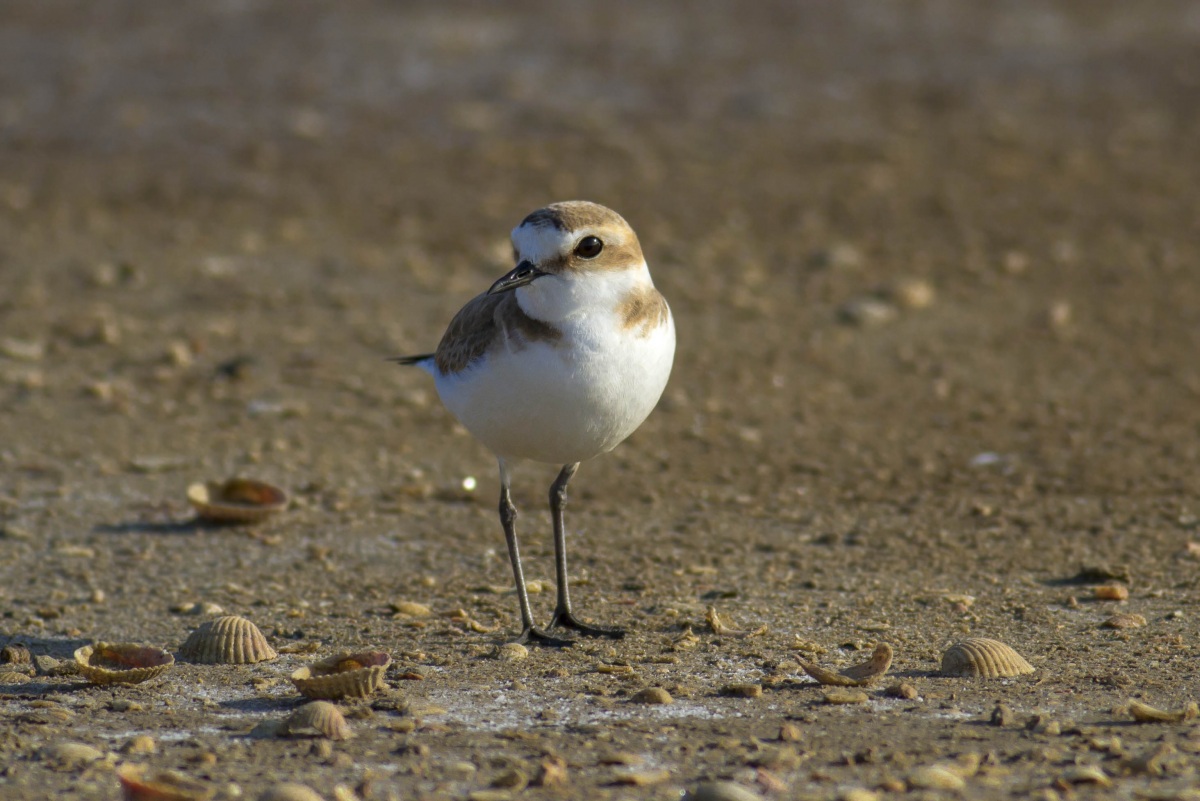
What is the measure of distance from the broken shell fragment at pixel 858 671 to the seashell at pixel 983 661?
0.19 m

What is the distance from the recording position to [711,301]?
9.34 metres

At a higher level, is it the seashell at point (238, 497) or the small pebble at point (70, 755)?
the seashell at point (238, 497)

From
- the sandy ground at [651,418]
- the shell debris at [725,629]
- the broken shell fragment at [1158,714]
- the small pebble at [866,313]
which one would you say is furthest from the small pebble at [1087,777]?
the small pebble at [866,313]

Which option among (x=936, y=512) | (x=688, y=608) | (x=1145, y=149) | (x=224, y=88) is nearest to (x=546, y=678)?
(x=688, y=608)

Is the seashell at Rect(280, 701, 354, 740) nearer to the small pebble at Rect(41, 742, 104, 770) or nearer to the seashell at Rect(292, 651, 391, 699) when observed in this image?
the seashell at Rect(292, 651, 391, 699)

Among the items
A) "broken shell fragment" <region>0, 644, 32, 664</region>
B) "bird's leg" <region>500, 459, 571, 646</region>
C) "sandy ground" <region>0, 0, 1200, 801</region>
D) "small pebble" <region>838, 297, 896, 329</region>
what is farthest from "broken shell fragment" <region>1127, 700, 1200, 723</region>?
"small pebble" <region>838, 297, 896, 329</region>

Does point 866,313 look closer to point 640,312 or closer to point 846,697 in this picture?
point 640,312

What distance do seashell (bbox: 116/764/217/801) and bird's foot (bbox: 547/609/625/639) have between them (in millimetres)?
1694

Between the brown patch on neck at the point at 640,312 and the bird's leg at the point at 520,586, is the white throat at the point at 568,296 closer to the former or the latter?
the brown patch on neck at the point at 640,312

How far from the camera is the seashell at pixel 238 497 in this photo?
6.21 m

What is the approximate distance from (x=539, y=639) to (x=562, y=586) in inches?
10.0

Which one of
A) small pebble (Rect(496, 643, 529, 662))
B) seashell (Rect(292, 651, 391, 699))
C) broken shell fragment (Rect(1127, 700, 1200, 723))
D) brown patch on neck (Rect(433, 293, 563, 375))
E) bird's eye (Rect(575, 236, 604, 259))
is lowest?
broken shell fragment (Rect(1127, 700, 1200, 723))

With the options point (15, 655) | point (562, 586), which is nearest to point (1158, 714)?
point (562, 586)

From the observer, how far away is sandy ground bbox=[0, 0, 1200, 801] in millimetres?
4238
